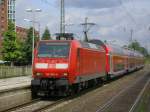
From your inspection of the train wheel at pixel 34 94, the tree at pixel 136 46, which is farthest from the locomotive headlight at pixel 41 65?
the tree at pixel 136 46

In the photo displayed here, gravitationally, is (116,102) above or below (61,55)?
below

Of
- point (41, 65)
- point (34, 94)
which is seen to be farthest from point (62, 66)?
point (34, 94)

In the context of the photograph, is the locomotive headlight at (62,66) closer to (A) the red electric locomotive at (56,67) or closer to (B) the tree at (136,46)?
(A) the red electric locomotive at (56,67)

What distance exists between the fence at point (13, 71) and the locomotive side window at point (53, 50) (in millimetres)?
25047

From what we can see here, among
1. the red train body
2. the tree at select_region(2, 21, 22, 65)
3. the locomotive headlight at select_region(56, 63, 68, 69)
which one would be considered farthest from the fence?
the tree at select_region(2, 21, 22, 65)

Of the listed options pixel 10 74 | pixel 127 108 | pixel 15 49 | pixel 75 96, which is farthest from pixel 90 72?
pixel 15 49

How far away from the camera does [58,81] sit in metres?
22.2

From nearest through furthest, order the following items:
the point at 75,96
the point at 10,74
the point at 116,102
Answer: the point at 116,102
the point at 75,96
the point at 10,74

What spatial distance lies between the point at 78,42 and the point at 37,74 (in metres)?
2.91

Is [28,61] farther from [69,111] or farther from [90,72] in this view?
[69,111]

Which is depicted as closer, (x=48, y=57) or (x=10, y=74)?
(x=48, y=57)

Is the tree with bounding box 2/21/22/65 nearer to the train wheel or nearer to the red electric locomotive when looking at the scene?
the train wheel

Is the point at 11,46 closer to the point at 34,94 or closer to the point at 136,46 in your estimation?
the point at 34,94

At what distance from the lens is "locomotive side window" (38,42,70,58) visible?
74.9ft
